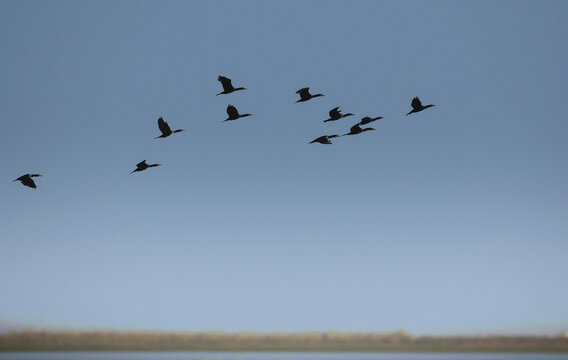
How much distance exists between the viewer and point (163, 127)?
144 ft

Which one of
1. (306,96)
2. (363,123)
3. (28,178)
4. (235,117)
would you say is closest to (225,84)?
(235,117)

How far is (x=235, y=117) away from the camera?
146 ft

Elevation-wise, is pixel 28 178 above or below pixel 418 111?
below

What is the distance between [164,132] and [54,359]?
173281mm

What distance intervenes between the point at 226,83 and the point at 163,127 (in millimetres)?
4762

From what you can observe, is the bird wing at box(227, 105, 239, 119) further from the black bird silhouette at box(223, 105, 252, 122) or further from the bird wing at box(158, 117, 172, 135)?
the bird wing at box(158, 117, 172, 135)

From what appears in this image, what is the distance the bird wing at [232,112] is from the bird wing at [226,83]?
1260 millimetres

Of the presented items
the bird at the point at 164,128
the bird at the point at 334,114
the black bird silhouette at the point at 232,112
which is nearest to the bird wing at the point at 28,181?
the bird at the point at 164,128

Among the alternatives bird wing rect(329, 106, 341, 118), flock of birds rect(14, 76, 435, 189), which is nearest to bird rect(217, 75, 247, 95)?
flock of birds rect(14, 76, 435, 189)

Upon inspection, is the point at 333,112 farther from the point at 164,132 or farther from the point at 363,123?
the point at 164,132

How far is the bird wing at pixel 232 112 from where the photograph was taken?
44.1 meters

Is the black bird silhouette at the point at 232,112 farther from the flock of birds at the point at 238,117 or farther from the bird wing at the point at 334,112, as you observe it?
the bird wing at the point at 334,112

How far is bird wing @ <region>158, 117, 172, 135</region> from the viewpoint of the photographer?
43.7m

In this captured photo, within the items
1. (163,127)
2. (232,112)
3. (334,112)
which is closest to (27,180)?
(163,127)
